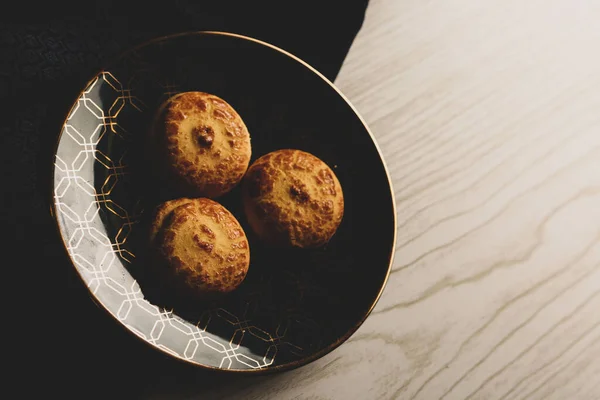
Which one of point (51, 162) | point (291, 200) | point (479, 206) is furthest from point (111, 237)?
point (479, 206)

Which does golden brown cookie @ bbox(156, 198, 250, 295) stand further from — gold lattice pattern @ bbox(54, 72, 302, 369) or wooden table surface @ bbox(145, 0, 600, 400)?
wooden table surface @ bbox(145, 0, 600, 400)

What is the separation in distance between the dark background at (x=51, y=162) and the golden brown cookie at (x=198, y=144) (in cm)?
13

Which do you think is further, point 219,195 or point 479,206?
point 479,206

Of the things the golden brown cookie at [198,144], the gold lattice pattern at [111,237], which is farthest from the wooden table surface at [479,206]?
the golden brown cookie at [198,144]

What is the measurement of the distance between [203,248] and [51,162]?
0.22 meters

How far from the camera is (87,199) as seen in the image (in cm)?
68

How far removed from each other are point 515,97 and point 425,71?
0.20 m

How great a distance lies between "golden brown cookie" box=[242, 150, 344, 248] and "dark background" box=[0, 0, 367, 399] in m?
0.22

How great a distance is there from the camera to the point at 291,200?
2.48ft

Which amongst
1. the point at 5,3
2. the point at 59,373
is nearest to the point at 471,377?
the point at 59,373

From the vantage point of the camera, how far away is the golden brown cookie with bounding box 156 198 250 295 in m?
0.69

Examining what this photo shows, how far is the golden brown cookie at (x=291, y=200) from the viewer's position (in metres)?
0.75

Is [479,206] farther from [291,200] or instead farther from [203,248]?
[203,248]

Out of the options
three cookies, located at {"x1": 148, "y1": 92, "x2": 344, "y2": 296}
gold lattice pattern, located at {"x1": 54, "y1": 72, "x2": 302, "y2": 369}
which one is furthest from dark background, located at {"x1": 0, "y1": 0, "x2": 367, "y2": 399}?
three cookies, located at {"x1": 148, "y1": 92, "x2": 344, "y2": 296}
